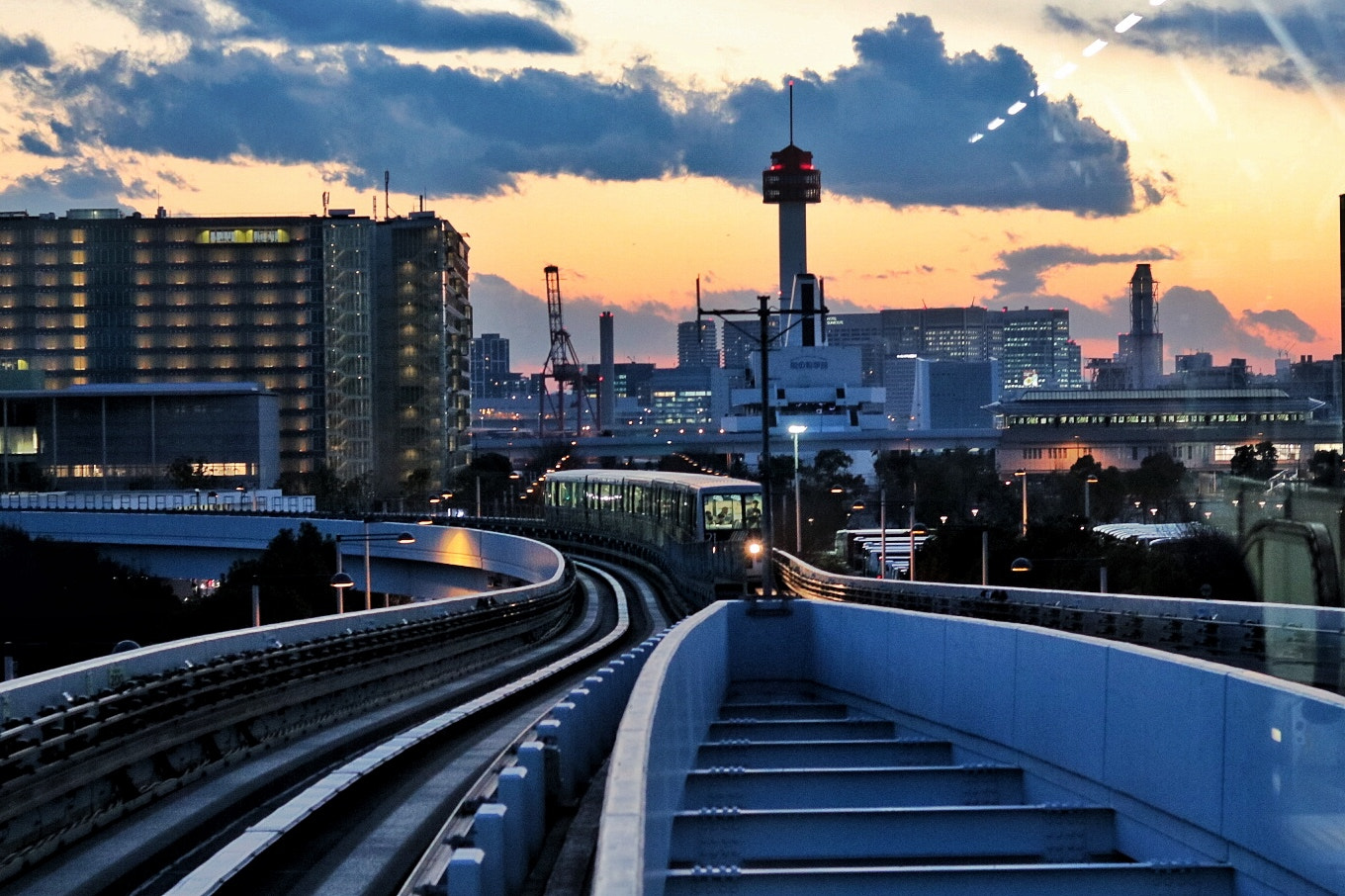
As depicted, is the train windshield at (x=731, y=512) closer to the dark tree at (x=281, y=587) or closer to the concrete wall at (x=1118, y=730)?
the dark tree at (x=281, y=587)

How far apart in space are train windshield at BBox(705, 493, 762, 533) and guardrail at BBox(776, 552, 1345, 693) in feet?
60.8

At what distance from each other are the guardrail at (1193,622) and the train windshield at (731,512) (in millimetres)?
18524

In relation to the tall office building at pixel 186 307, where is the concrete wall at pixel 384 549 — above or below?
below

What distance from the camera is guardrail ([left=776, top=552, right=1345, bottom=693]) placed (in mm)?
16109

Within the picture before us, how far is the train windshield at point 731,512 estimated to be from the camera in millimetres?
54781

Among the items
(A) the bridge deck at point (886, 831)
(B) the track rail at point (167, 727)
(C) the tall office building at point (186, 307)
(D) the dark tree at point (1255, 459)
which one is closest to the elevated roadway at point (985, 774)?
(A) the bridge deck at point (886, 831)

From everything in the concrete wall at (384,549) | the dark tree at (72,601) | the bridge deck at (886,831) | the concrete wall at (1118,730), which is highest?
the concrete wall at (1118,730)

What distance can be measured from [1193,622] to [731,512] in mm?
35381

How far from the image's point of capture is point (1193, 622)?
65.8 ft

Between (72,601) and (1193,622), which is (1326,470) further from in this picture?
(72,601)

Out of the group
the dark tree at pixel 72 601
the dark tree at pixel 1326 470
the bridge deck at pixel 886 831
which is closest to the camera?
the bridge deck at pixel 886 831

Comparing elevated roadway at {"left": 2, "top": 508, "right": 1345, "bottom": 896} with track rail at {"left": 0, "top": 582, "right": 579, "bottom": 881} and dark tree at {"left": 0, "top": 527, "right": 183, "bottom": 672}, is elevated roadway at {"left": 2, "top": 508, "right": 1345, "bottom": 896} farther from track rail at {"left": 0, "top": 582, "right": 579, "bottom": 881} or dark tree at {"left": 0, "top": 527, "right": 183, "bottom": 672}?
dark tree at {"left": 0, "top": 527, "right": 183, "bottom": 672}

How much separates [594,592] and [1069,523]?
17.6 metres

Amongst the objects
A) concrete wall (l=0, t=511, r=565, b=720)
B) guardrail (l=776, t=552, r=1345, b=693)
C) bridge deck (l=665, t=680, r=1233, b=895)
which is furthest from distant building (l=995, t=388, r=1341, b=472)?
bridge deck (l=665, t=680, r=1233, b=895)
